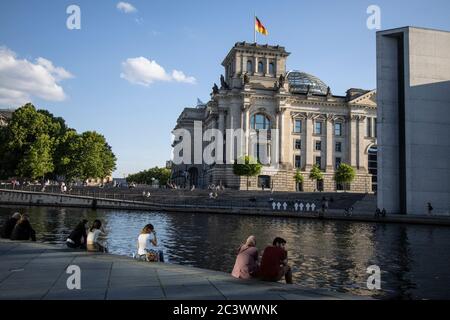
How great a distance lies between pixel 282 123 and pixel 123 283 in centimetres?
9276

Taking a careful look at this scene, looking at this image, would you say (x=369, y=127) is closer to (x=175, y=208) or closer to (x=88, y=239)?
(x=175, y=208)

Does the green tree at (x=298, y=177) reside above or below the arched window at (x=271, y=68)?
below

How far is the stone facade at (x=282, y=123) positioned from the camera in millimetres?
100938

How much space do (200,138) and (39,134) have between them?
56.6m

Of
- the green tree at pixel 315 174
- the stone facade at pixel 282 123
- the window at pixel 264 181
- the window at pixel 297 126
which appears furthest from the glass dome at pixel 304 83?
the window at pixel 264 181

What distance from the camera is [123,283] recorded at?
11.8m

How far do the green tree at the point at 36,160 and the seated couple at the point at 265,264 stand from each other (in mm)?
77672

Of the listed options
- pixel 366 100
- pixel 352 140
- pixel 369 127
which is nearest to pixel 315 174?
pixel 352 140

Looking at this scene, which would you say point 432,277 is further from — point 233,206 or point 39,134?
point 39,134

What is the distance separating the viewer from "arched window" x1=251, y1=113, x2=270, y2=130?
338 feet

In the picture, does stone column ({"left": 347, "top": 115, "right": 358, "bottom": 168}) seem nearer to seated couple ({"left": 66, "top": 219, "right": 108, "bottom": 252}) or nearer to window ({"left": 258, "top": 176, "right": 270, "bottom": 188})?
window ({"left": 258, "top": 176, "right": 270, "bottom": 188})

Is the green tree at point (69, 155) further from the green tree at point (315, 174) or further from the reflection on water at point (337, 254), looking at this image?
the reflection on water at point (337, 254)

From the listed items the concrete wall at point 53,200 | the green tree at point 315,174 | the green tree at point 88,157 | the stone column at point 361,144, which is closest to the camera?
the concrete wall at point 53,200
